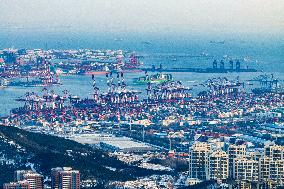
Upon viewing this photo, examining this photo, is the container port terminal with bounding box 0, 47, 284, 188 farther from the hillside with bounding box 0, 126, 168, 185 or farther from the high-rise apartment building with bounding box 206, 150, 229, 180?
the hillside with bounding box 0, 126, 168, 185

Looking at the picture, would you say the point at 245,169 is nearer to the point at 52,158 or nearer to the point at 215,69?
the point at 52,158

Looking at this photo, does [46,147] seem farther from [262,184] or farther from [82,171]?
[262,184]

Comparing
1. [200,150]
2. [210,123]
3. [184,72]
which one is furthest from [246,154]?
[184,72]

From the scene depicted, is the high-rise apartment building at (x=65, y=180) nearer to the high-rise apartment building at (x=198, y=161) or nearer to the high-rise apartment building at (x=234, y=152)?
the high-rise apartment building at (x=198, y=161)

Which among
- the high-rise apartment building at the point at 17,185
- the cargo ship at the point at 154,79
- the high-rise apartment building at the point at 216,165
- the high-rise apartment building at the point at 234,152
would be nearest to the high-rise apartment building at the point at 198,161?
the high-rise apartment building at the point at 216,165

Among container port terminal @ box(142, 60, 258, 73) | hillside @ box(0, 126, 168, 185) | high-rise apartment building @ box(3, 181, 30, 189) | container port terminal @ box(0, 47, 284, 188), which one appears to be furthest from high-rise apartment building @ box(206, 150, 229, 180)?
container port terminal @ box(142, 60, 258, 73)

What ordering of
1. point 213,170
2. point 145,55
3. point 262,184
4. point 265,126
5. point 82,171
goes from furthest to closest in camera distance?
point 145,55 → point 265,126 → point 82,171 → point 213,170 → point 262,184
